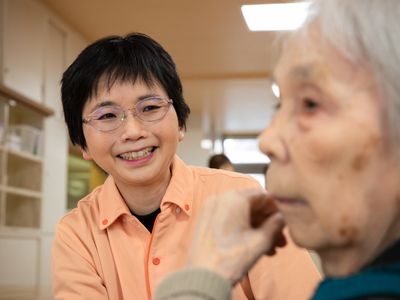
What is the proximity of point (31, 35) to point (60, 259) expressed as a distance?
152 inches

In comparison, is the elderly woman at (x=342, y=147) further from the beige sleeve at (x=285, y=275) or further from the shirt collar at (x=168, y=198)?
the shirt collar at (x=168, y=198)

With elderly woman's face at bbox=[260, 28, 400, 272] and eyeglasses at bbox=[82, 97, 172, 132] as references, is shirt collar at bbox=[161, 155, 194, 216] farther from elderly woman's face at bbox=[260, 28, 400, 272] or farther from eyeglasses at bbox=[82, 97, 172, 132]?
elderly woman's face at bbox=[260, 28, 400, 272]

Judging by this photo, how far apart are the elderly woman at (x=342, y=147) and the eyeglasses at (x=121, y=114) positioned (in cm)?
94

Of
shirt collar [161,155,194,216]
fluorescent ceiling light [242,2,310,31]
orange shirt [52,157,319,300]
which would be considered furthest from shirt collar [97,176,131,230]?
fluorescent ceiling light [242,2,310,31]

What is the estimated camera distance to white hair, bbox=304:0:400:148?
606mm

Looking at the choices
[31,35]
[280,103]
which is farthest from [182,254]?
[31,35]

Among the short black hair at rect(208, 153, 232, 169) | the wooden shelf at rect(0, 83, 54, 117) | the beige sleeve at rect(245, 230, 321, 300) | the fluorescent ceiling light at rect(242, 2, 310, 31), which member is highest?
the fluorescent ceiling light at rect(242, 2, 310, 31)

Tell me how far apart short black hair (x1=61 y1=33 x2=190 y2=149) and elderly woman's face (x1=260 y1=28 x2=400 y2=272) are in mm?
1010

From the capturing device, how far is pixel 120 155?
1640 millimetres

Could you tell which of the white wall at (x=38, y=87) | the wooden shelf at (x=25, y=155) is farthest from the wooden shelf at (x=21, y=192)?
the wooden shelf at (x=25, y=155)

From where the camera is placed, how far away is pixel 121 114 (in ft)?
5.30

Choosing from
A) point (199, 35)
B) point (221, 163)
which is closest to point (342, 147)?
point (221, 163)

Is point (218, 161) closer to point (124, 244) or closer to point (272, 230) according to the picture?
point (124, 244)

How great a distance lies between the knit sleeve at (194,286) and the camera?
70 centimetres
